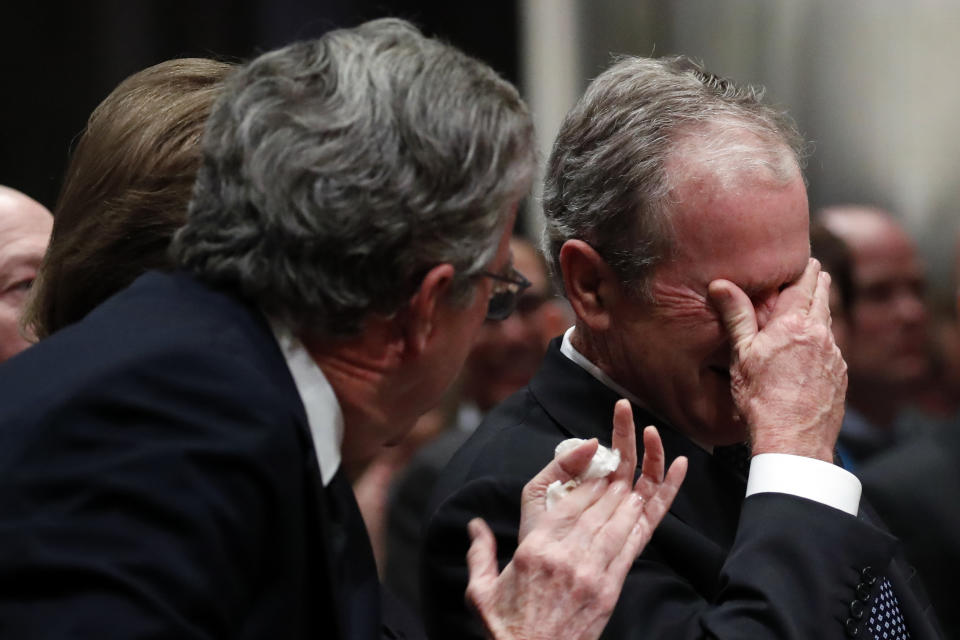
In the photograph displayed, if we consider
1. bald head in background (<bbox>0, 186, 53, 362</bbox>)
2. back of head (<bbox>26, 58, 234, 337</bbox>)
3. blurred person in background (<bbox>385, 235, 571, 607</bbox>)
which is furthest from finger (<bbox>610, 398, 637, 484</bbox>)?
blurred person in background (<bbox>385, 235, 571, 607</bbox>)

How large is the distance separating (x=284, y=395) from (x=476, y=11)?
163 inches

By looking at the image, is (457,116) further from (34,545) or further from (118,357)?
(34,545)

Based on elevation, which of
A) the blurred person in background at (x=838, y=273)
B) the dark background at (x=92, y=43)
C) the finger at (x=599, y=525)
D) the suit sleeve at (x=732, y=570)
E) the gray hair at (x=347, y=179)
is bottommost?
the blurred person in background at (x=838, y=273)

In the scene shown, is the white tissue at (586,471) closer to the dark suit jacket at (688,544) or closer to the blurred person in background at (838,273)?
the dark suit jacket at (688,544)

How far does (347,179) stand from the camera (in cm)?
135

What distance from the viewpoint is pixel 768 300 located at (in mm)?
1840

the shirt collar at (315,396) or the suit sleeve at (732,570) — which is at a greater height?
the shirt collar at (315,396)

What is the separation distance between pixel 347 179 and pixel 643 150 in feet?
1.93

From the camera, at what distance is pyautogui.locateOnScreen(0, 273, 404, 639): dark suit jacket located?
3.84 feet

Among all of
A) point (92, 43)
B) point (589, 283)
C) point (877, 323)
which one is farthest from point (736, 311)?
point (92, 43)

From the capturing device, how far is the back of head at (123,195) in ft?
5.50

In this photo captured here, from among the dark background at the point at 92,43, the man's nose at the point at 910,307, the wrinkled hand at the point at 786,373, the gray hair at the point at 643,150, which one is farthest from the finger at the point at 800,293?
the dark background at the point at 92,43

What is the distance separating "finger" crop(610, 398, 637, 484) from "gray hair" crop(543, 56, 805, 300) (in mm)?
292

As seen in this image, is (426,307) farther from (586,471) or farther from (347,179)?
(586,471)
